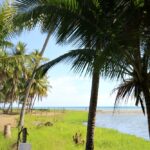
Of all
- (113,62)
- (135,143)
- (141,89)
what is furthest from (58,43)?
(135,143)

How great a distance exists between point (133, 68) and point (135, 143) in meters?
14.0

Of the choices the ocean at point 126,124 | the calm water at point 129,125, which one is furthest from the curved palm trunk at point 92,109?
the calm water at point 129,125

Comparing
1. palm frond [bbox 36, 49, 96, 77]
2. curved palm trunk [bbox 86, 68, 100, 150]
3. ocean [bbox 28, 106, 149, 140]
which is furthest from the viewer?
ocean [bbox 28, 106, 149, 140]

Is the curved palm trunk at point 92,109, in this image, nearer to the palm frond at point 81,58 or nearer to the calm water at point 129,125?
the palm frond at point 81,58

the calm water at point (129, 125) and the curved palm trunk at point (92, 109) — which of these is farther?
the calm water at point (129, 125)

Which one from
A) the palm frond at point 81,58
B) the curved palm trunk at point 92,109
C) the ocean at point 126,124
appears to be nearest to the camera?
the palm frond at point 81,58

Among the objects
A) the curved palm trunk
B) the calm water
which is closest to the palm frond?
the curved palm trunk

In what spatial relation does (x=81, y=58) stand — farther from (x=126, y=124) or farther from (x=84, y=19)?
(x=126, y=124)

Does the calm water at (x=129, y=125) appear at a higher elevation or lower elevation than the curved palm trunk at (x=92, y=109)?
lower

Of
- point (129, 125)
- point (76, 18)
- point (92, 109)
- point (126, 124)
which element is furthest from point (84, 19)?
point (126, 124)

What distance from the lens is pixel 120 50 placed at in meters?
7.11

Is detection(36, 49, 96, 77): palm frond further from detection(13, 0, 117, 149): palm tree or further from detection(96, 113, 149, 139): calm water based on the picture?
detection(96, 113, 149, 139): calm water

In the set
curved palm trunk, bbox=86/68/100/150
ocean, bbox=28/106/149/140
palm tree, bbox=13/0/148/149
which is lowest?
ocean, bbox=28/106/149/140

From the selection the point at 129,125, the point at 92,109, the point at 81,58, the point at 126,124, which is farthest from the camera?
the point at 126,124
